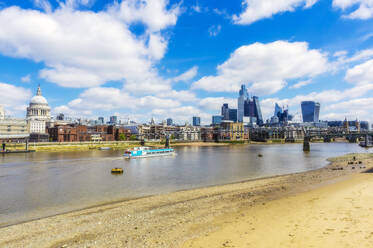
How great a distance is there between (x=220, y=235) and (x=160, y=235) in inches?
158

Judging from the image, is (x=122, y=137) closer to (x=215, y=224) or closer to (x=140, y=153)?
(x=140, y=153)

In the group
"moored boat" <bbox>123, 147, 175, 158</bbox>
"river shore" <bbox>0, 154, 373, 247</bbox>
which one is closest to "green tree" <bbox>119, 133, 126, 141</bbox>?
"moored boat" <bbox>123, 147, 175, 158</bbox>

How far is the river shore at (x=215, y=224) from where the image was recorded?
14.5 m

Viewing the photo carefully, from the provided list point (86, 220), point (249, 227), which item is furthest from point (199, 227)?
point (86, 220)

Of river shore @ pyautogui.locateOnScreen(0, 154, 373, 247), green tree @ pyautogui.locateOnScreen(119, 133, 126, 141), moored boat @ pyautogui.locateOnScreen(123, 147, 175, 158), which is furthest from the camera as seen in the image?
green tree @ pyautogui.locateOnScreen(119, 133, 126, 141)

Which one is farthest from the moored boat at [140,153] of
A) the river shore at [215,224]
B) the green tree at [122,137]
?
the green tree at [122,137]

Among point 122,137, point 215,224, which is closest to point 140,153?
point 215,224

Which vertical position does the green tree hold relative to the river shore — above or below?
above

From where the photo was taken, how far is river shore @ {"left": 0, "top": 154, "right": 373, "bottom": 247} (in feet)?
47.6

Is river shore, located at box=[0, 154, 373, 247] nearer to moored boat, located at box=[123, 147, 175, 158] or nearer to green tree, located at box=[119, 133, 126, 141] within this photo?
moored boat, located at box=[123, 147, 175, 158]

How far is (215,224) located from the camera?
18.2 m

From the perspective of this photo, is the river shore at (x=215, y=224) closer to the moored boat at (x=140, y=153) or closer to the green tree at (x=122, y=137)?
the moored boat at (x=140, y=153)

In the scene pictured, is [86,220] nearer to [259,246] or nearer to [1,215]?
[1,215]

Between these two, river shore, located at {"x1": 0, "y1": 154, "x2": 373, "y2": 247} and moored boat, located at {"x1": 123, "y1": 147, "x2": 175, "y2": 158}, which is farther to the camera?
moored boat, located at {"x1": 123, "y1": 147, "x2": 175, "y2": 158}
